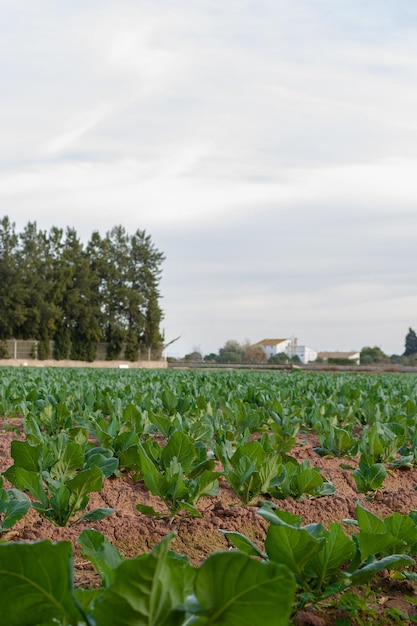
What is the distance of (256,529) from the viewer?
3.59m

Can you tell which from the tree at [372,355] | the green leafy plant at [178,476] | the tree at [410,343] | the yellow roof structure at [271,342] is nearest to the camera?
the green leafy plant at [178,476]

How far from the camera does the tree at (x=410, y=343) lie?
332ft

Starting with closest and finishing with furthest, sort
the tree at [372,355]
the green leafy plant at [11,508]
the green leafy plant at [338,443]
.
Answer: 1. the green leafy plant at [11,508]
2. the green leafy plant at [338,443]
3. the tree at [372,355]

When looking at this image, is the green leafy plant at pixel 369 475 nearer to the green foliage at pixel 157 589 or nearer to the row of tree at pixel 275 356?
the green foliage at pixel 157 589

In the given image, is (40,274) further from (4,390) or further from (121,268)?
(4,390)

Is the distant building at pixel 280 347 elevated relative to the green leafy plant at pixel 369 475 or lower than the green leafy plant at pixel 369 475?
elevated

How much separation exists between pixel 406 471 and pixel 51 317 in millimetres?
50905

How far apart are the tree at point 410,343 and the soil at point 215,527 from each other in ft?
329

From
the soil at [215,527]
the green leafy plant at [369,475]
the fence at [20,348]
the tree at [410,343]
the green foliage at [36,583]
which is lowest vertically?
the soil at [215,527]

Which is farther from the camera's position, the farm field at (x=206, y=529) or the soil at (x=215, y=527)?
the soil at (x=215, y=527)

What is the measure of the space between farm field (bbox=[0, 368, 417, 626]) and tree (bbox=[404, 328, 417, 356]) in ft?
325

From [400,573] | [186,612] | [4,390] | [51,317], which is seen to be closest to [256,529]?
[400,573]

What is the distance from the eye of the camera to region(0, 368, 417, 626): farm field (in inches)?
60.5

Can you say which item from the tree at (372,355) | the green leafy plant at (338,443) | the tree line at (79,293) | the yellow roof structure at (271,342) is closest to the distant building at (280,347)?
the yellow roof structure at (271,342)
